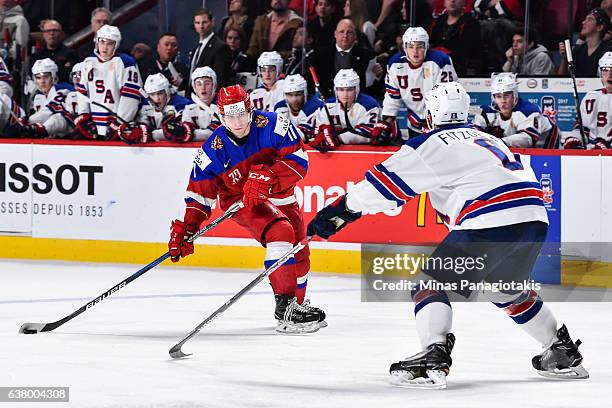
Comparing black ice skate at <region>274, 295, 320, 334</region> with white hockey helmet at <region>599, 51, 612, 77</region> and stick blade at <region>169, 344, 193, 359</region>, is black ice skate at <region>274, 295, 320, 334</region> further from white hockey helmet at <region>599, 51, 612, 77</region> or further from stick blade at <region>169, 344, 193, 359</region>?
white hockey helmet at <region>599, 51, 612, 77</region>

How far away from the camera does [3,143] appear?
9.34 metres

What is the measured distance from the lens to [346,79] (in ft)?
29.5

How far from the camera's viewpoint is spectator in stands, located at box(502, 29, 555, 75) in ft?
29.7

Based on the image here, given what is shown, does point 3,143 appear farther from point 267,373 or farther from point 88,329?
point 267,373

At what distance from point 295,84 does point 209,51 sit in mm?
981

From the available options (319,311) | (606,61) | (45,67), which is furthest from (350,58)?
(319,311)

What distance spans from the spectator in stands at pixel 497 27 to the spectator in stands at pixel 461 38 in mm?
56

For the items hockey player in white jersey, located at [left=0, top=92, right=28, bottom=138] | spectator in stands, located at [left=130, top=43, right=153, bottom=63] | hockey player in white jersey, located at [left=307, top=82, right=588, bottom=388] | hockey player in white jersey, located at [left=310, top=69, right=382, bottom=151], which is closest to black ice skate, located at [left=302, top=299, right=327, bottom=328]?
hockey player in white jersey, located at [left=307, top=82, right=588, bottom=388]

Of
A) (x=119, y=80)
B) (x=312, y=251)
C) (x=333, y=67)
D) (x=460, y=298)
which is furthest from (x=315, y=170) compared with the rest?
(x=460, y=298)

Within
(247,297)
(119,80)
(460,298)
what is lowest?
(247,297)

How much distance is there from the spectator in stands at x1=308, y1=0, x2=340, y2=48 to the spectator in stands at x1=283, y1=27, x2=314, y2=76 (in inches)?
1.9

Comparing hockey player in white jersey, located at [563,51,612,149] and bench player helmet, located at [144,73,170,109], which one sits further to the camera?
bench player helmet, located at [144,73,170,109]

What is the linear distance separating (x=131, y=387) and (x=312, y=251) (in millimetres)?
4034

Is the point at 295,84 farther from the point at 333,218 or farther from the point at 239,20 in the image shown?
the point at 333,218
